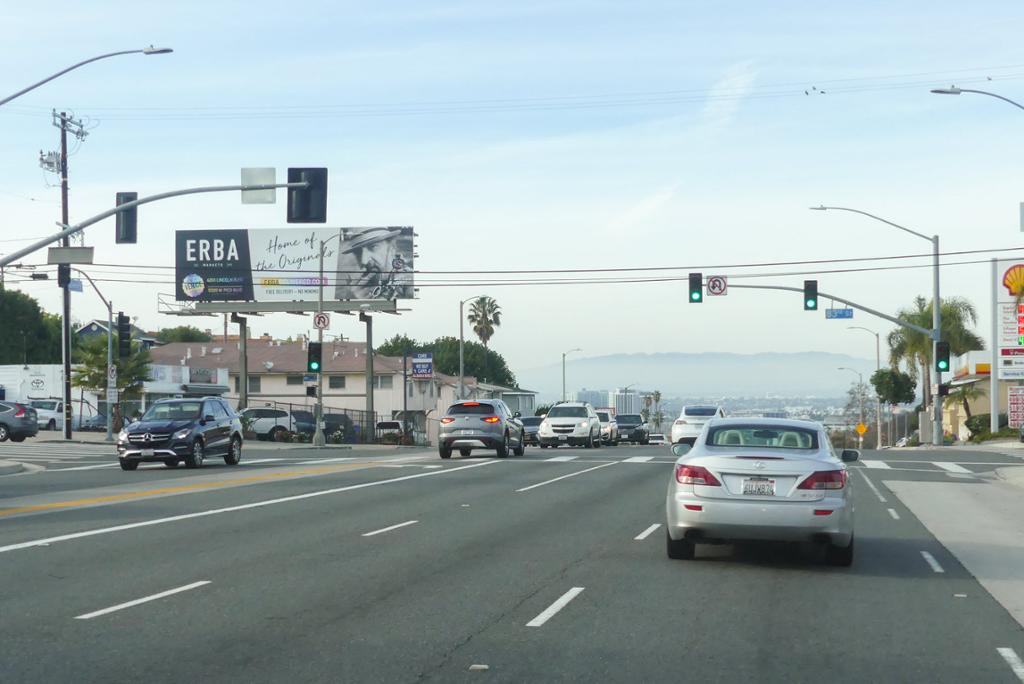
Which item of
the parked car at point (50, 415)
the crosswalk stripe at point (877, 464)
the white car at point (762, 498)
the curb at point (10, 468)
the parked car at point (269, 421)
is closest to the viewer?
the white car at point (762, 498)

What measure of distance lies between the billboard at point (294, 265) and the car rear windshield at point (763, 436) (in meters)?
57.7

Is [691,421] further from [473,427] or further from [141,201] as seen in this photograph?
[141,201]

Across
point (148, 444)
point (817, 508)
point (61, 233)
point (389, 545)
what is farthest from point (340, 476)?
point (817, 508)

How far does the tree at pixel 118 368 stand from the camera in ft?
204

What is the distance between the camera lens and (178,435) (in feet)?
99.1

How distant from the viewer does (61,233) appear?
27953mm

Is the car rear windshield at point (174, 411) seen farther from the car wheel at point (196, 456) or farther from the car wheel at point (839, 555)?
the car wheel at point (839, 555)

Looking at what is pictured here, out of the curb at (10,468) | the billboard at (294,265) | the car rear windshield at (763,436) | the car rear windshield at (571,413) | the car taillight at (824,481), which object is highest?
the billboard at (294,265)

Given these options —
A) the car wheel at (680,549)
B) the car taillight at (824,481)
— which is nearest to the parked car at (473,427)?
the car wheel at (680,549)

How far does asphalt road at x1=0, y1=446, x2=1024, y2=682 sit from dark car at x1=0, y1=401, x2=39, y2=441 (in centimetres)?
2943

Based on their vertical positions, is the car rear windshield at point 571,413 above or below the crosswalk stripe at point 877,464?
above

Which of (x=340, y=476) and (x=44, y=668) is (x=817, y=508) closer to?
(x=44, y=668)

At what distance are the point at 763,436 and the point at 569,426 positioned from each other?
33.7 metres

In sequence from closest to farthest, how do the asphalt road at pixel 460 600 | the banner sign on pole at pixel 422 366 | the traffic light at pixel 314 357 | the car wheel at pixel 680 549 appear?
the asphalt road at pixel 460 600 → the car wheel at pixel 680 549 → the traffic light at pixel 314 357 → the banner sign on pole at pixel 422 366
